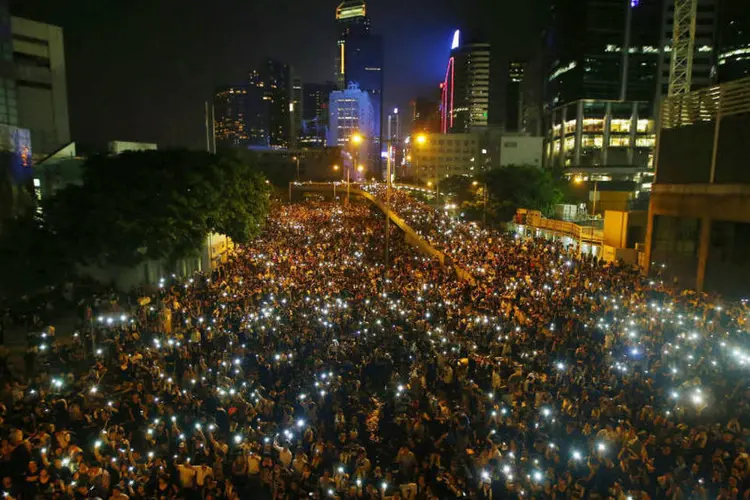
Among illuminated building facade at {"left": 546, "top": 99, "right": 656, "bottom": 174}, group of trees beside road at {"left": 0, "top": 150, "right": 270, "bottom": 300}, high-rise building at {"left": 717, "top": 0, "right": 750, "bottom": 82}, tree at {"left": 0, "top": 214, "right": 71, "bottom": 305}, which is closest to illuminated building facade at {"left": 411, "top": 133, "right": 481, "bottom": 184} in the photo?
illuminated building facade at {"left": 546, "top": 99, "right": 656, "bottom": 174}

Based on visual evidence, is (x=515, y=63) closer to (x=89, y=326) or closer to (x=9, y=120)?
(x=9, y=120)

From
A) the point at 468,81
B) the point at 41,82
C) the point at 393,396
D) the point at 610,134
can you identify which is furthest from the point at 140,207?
the point at 468,81

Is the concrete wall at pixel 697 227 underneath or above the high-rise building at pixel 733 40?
underneath

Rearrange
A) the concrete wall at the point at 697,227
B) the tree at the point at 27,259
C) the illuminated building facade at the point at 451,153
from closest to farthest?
1. the tree at the point at 27,259
2. the concrete wall at the point at 697,227
3. the illuminated building facade at the point at 451,153

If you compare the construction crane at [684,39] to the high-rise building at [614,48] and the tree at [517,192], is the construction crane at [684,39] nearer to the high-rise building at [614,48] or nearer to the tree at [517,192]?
the tree at [517,192]

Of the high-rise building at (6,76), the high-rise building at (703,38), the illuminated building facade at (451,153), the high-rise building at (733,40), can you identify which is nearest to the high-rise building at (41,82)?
the high-rise building at (6,76)

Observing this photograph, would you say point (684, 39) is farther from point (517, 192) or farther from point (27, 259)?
point (27, 259)

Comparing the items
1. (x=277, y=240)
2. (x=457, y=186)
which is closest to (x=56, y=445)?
(x=277, y=240)
